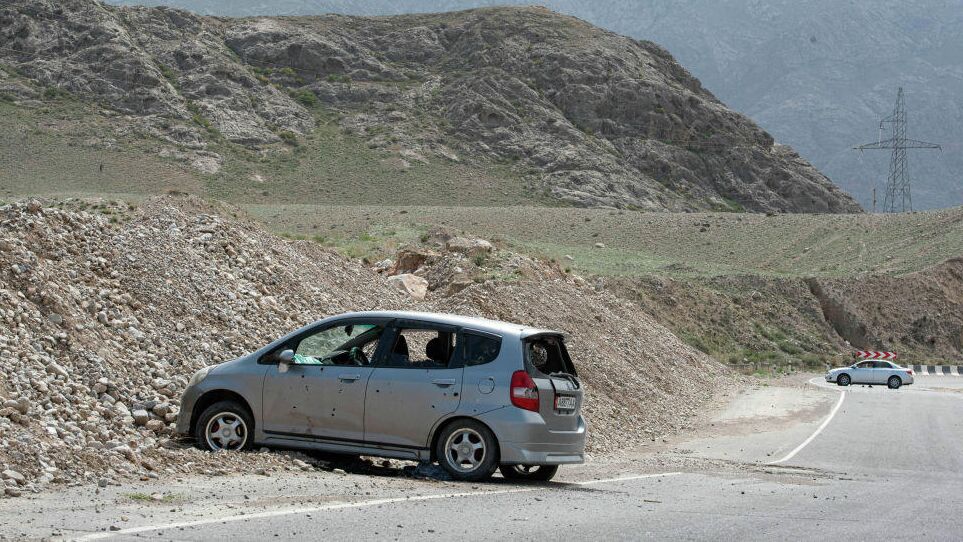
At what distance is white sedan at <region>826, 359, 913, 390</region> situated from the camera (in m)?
41.8

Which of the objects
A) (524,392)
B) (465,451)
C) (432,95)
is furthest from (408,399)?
(432,95)

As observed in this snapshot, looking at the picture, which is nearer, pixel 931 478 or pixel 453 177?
pixel 931 478

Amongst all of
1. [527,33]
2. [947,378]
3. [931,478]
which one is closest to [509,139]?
[527,33]

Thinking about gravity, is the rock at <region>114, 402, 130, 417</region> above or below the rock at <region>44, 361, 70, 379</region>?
below

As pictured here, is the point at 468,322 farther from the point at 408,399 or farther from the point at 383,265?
the point at 383,265

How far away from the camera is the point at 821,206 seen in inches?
4114

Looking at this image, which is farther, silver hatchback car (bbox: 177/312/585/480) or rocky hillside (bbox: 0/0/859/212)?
rocky hillside (bbox: 0/0/859/212)

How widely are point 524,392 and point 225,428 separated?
3069 millimetres

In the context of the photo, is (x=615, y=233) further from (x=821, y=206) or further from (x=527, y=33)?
(x=527, y=33)

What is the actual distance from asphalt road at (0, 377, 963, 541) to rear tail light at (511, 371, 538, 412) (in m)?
0.81

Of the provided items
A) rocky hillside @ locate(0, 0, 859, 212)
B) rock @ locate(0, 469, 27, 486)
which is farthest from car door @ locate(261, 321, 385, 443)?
rocky hillside @ locate(0, 0, 859, 212)

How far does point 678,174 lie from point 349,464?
3571 inches

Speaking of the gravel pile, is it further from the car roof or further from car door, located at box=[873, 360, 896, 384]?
car door, located at box=[873, 360, 896, 384]

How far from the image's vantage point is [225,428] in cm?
1137
